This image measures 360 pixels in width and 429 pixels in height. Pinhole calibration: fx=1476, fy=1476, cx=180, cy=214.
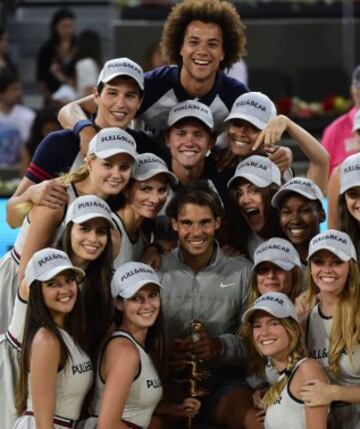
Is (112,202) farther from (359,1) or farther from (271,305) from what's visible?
(359,1)

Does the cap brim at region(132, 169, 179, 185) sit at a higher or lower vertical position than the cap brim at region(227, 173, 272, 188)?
higher

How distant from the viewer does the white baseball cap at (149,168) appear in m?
6.40

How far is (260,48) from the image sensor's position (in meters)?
13.1

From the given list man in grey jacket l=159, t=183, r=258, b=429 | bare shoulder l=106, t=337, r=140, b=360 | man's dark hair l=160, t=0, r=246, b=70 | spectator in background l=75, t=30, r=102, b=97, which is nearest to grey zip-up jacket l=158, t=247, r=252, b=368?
man in grey jacket l=159, t=183, r=258, b=429

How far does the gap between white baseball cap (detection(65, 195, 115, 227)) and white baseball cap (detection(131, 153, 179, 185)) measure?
0.29 meters

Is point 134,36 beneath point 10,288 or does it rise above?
above

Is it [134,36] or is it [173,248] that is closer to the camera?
[173,248]

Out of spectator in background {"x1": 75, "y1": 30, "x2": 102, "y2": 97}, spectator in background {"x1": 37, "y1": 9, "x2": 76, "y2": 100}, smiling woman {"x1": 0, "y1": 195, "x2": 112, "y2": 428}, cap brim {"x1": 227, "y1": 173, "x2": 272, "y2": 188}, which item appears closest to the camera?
smiling woman {"x1": 0, "y1": 195, "x2": 112, "y2": 428}

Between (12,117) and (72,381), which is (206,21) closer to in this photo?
(72,381)

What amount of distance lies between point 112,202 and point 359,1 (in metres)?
6.95

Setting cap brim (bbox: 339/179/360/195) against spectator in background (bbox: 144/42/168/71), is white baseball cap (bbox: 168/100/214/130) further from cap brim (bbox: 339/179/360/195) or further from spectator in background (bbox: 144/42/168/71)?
spectator in background (bbox: 144/42/168/71)

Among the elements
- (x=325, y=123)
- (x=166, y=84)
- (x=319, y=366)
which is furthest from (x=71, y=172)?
(x=325, y=123)

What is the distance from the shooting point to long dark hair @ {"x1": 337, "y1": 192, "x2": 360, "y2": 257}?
6.36m

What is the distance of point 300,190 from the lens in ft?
21.1
